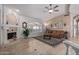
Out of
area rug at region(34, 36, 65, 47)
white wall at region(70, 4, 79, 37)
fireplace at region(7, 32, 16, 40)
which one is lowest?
area rug at region(34, 36, 65, 47)

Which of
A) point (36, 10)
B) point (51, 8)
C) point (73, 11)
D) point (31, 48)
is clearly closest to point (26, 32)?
point (31, 48)

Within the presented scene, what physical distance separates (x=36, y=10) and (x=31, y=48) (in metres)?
0.84

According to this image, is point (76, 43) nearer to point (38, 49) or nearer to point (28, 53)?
point (38, 49)

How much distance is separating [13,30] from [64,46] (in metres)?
1.17

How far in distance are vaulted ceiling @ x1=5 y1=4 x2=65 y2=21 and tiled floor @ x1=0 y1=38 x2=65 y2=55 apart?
0.55m

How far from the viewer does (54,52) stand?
2285 mm

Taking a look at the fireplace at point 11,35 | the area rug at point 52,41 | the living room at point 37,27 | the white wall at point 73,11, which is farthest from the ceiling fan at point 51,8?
the fireplace at point 11,35

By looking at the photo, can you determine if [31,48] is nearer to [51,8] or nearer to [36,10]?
[36,10]

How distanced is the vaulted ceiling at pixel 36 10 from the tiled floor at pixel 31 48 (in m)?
0.55

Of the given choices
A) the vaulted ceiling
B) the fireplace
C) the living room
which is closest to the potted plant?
the living room

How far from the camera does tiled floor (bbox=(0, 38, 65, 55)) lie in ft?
7.39

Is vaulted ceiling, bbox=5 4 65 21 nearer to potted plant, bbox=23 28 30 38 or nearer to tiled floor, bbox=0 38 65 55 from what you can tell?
potted plant, bbox=23 28 30 38

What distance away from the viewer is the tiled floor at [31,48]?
2254mm

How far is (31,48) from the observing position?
7.48 feet
